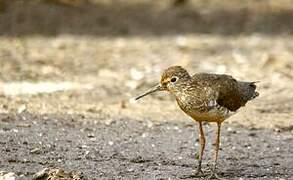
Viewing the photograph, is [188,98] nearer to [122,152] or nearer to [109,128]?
[122,152]

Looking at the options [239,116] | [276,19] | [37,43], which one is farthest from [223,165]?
[276,19]

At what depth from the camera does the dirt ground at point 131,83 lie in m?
8.70

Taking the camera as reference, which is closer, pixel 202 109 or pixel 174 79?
pixel 202 109

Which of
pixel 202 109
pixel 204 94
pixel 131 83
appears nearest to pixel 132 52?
pixel 131 83

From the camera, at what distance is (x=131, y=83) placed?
12.8 metres

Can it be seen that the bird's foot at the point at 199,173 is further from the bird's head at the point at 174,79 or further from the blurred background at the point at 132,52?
the blurred background at the point at 132,52

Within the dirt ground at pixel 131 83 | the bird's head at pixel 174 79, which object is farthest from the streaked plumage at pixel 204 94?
the dirt ground at pixel 131 83

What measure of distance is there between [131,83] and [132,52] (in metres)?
2.31

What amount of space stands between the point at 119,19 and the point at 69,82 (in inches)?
184

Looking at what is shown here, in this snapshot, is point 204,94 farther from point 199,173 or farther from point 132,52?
point 132,52

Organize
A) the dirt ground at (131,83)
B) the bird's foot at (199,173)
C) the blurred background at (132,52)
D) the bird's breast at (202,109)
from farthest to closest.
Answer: the blurred background at (132,52)
the dirt ground at (131,83)
the bird's foot at (199,173)
the bird's breast at (202,109)

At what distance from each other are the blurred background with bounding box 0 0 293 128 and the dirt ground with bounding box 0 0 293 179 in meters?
0.02

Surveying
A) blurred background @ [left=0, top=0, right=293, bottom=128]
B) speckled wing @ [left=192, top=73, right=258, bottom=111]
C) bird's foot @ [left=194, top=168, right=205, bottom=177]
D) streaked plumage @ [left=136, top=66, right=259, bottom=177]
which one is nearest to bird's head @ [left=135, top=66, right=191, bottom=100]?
streaked plumage @ [left=136, top=66, right=259, bottom=177]

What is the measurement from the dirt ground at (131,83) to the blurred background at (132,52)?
18 millimetres
